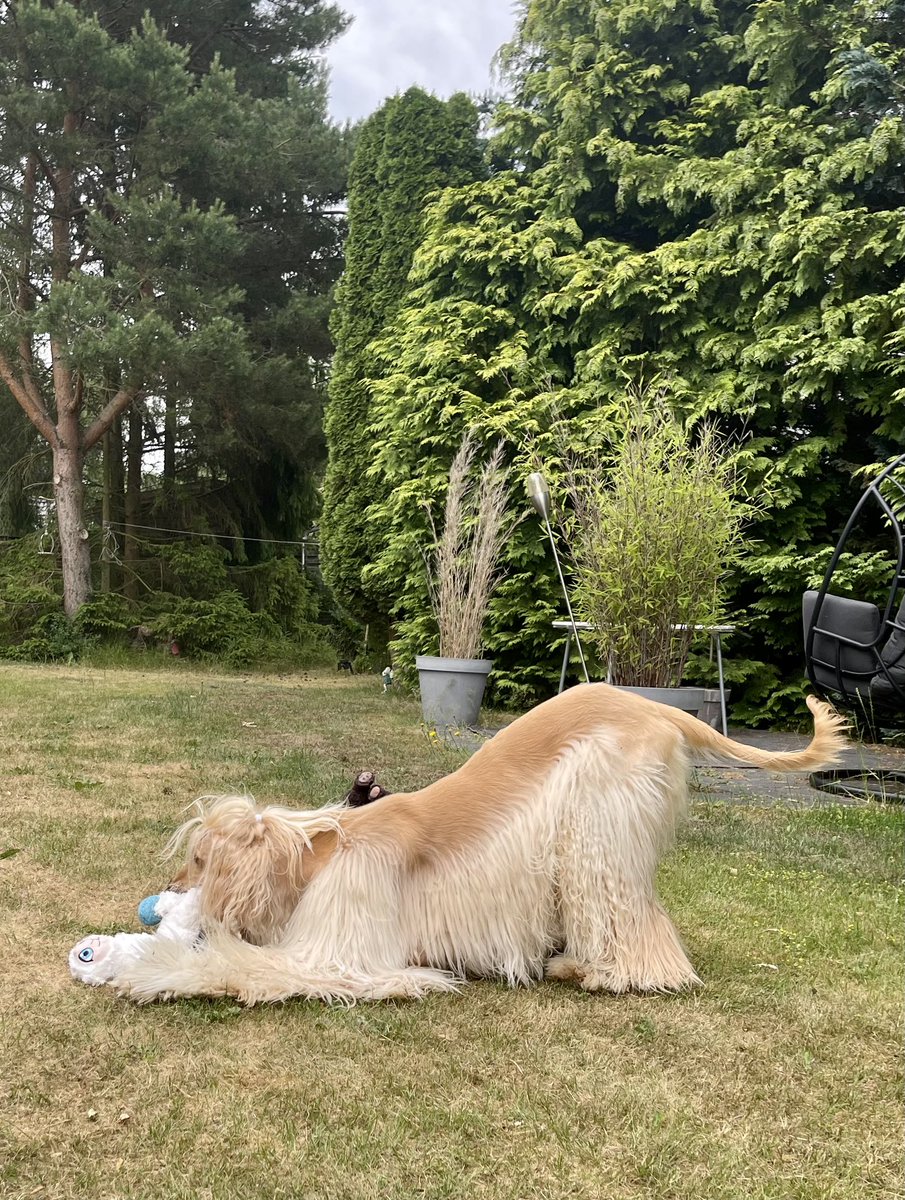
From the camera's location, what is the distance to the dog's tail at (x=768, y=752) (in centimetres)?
205

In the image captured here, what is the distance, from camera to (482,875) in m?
1.91

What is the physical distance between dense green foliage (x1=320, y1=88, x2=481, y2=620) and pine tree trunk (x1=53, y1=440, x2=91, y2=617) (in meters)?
4.10

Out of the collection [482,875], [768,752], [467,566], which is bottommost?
[482,875]

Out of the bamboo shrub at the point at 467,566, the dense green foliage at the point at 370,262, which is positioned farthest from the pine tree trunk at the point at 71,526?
the bamboo shrub at the point at 467,566

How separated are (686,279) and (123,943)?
21.3ft

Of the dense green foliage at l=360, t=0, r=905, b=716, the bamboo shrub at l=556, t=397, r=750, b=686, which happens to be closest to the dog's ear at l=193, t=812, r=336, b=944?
the bamboo shrub at l=556, t=397, r=750, b=686

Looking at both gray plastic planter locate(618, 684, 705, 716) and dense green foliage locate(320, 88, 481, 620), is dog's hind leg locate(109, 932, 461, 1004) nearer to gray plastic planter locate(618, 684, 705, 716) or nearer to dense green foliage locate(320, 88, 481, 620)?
gray plastic planter locate(618, 684, 705, 716)

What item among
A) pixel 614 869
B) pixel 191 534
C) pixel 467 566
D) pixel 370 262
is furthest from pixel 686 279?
pixel 191 534

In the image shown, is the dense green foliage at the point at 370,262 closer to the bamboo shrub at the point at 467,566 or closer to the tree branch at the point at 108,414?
the bamboo shrub at the point at 467,566

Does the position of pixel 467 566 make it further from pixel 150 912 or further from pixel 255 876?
pixel 255 876

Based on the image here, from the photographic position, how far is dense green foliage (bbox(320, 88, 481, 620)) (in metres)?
8.97

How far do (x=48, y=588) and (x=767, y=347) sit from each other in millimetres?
9391

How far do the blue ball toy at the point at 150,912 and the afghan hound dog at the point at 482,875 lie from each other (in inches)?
5.1

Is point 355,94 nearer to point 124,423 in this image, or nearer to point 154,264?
point 154,264
